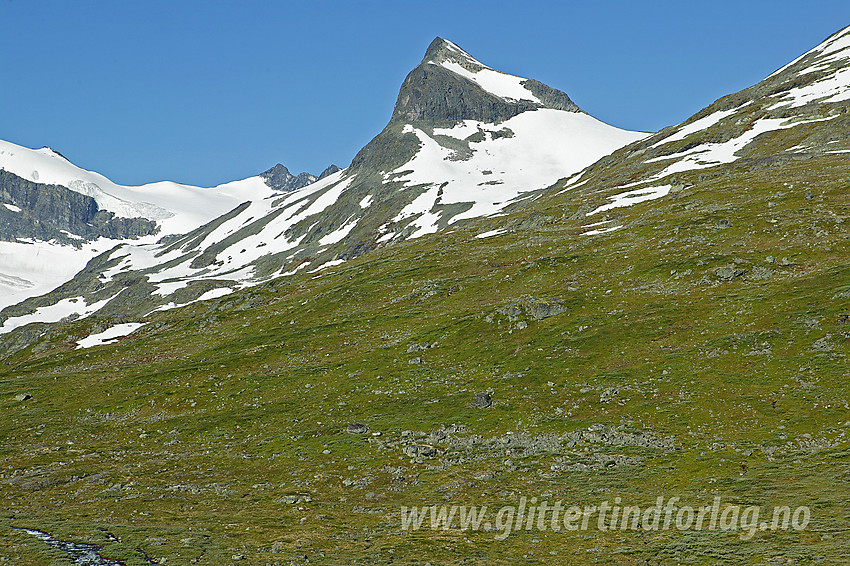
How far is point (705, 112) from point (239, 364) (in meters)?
163

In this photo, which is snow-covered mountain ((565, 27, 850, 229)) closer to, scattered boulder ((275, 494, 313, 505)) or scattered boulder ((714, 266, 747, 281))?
scattered boulder ((714, 266, 747, 281))

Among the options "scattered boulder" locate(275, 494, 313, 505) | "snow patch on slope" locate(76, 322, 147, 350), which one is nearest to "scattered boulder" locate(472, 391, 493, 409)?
"scattered boulder" locate(275, 494, 313, 505)

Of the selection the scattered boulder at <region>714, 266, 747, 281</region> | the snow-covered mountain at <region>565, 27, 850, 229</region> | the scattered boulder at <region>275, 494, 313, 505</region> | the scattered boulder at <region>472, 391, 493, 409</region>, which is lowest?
the scattered boulder at <region>275, 494, 313, 505</region>

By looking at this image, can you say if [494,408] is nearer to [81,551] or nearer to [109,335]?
[81,551]

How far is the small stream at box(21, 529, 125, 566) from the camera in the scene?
88.4 feet

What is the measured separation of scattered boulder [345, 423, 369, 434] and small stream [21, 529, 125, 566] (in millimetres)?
19678

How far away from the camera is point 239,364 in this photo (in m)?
72.0

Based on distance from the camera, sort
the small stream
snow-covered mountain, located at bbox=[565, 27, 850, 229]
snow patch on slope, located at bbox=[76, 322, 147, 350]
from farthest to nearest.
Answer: snow patch on slope, located at bbox=[76, 322, 147, 350] → snow-covered mountain, located at bbox=[565, 27, 850, 229] → the small stream

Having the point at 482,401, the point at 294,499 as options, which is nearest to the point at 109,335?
the point at 482,401

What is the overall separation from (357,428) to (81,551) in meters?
20.7

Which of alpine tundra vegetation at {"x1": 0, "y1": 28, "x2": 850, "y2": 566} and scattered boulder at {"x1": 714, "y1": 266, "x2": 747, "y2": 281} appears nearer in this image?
alpine tundra vegetation at {"x1": 0, "y1": 28, "x2": 850, "y2": 566}

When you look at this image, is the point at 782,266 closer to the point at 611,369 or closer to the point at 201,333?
the point at 611,369

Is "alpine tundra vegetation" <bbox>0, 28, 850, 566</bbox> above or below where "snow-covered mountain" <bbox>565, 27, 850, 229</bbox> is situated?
below

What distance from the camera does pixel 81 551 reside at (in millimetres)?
28500
